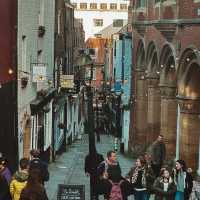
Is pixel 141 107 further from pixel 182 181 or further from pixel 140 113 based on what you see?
pixel 182 181

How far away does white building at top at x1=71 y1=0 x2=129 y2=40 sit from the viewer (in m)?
114

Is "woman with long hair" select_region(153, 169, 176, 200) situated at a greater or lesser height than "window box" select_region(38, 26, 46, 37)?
lesser

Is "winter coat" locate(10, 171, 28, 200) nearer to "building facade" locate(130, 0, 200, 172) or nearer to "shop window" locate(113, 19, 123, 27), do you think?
"building facade" locate(130, 0, 200, 172)

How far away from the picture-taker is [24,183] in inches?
524

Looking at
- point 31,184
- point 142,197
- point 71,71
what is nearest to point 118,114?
point 71,71

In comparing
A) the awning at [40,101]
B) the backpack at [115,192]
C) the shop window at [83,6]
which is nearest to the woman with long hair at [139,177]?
the backpack at [115,192]

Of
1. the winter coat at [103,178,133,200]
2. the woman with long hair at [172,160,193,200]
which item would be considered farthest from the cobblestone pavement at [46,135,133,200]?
the winter coat at [103,178,133,200]

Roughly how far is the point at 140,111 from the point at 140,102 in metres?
0.44

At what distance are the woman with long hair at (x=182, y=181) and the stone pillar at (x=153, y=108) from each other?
1616 cm

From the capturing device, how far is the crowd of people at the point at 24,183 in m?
12.3

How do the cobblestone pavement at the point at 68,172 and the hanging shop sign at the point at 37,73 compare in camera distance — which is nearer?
the cobblestone pavement at the point at 68,172

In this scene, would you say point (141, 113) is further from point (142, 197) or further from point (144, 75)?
point (142, 197)

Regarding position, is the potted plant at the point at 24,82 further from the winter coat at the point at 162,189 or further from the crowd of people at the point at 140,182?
the winter coat at the point at 162,189

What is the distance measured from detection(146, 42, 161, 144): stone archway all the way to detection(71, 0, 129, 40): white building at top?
261 ft
